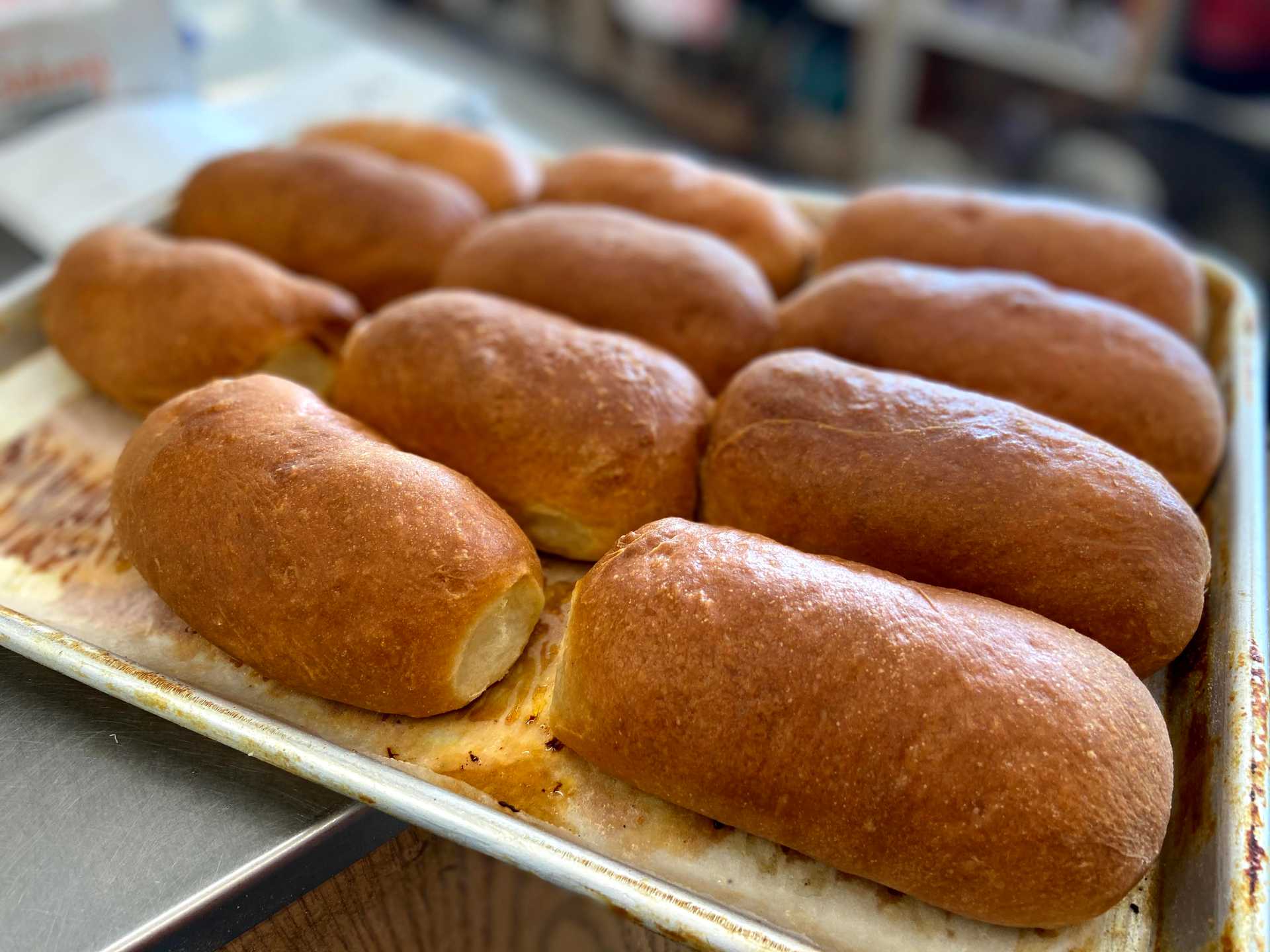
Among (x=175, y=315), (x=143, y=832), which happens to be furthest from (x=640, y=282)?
(x=143, y=832)

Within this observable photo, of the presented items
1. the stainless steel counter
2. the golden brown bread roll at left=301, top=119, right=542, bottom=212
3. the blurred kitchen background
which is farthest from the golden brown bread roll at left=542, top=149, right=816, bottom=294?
the stainless steel counter

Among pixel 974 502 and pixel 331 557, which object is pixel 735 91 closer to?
pixel 974 502

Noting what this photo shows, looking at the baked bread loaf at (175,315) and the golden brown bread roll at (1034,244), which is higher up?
the golden brown bread roll at (1034,244)

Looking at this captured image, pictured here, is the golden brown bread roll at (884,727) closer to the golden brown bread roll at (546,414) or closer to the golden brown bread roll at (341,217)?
the golden brown bread roll at (546,414)

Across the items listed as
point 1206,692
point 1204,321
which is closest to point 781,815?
point 1206,692

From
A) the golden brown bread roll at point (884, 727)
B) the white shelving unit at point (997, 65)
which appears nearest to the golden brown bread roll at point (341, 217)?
the golden brown bread roll at point (884, 727)

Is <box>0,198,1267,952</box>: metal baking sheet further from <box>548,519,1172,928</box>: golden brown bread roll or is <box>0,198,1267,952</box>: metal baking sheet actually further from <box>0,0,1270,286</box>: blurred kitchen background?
<box>0,0,1270,286</box>: blurred kitchen background
